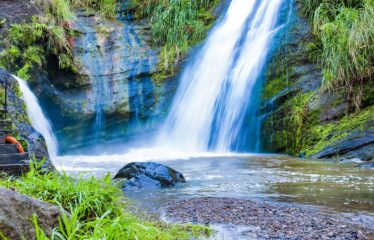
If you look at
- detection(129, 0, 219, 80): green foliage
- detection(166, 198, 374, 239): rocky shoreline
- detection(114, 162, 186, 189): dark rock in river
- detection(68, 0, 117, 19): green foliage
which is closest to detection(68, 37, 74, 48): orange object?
detection(68, 0, 117, 19): green foliage

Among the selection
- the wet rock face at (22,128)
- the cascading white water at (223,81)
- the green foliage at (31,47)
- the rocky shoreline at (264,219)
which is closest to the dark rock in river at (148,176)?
the wet rock face at (22,128)

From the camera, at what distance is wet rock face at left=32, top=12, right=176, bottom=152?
539 inches

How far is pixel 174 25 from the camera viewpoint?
15.2m

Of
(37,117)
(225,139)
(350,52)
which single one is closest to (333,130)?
(350,52)

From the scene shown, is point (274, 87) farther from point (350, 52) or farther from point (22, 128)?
point (22, 128)

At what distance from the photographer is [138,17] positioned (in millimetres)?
16250

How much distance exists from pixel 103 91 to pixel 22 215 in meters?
11.8

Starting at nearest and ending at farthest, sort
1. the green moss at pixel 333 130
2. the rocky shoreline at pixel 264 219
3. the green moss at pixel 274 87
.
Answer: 1. the rocky shoreline at pixel 264 219
2. the green moss at pixel 333 130
3. the green moss at pixel 274 87

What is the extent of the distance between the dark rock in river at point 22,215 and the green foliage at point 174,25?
39.7 feet

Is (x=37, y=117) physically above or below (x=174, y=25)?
below

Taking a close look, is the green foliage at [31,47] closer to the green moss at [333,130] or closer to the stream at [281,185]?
the stream at [281,185]

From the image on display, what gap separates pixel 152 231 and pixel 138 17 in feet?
45.5

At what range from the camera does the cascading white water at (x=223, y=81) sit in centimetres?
1278

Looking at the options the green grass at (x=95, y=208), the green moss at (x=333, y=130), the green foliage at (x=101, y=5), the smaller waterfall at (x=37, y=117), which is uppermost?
the green foliage at (x=101, y=5)
